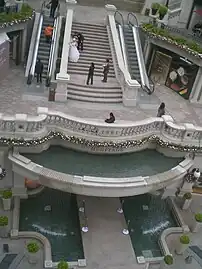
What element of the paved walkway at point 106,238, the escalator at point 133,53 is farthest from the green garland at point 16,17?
the paved walkway at point 106,238

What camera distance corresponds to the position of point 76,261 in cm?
1877

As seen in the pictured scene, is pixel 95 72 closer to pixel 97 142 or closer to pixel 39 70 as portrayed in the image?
pixel 39 70

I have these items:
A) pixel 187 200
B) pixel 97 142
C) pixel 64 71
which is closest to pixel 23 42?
pixel 64 71

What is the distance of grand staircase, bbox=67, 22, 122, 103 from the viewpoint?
964 inches

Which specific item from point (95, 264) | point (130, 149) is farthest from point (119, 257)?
point (130, 149)

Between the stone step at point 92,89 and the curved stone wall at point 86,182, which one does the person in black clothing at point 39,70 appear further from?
the curved stone wall at point 86,182

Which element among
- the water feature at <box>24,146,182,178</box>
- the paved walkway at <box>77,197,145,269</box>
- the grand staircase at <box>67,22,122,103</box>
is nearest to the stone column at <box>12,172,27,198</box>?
the water feature at <box>24,146,182,178</box>

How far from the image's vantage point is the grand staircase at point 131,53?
92.0ft

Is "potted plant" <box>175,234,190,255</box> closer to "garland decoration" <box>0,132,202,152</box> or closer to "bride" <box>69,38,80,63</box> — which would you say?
"garland decoration" <box>0,132,202,152</box>

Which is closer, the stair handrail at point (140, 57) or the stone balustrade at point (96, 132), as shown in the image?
the stone balustrade at point (96, 132)

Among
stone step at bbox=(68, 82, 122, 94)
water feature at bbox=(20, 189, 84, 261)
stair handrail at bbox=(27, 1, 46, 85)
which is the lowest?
water feature at bbox=(20, 189, 84, 261)

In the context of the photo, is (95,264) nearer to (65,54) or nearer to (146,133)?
(146,133)

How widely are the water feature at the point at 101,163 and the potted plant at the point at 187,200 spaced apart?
7.74ft

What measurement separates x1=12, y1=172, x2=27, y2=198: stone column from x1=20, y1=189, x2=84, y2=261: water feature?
532mm
